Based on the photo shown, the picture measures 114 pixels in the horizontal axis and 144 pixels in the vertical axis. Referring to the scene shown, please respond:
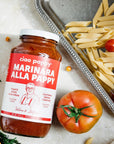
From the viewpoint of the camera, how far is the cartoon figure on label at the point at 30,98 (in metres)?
1.11

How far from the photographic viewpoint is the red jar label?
110cm

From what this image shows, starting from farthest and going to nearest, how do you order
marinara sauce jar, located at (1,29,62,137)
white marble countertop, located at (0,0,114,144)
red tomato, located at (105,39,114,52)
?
white marble countertop, located at (0,0,114,144) < red tomato, located at (105,39,114,52) < marinara sauce jar, located at (1,29,62,137)

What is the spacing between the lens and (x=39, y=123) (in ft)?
3.73

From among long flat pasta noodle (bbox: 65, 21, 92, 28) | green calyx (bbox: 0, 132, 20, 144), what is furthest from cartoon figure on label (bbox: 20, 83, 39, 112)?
long flat pasta noodle (bbox: 65, 21, 92, 28)

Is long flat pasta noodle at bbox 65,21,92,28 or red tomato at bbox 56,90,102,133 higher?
long flat pasta noodle at bbox 65,21,92,28

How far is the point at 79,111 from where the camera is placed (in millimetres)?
1176

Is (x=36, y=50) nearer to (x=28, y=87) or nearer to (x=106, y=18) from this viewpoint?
(x=28, y=87)

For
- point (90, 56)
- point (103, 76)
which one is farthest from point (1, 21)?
point (103, 76)

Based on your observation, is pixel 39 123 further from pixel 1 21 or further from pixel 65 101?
pixel 1 21

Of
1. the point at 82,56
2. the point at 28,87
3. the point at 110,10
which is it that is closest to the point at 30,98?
the point at 28,87

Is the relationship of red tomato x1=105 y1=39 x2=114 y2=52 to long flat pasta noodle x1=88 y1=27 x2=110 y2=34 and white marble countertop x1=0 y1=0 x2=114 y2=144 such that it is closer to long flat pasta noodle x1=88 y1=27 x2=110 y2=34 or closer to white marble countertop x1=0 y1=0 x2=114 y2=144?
long flat pasta noodle x1=88 y1=27 x2=110 y2=34

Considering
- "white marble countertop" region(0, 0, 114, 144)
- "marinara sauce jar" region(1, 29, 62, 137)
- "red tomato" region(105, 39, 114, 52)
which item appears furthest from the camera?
"white marble countertop" region(0, 0, 114, 144)

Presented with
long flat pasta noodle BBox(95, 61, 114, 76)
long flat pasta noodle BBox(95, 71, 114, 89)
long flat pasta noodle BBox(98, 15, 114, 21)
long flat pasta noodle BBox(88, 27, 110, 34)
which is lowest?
long flat pasta noodle BBox(95, 71, 114, 89)

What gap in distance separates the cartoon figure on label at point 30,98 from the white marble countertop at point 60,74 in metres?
0.25
